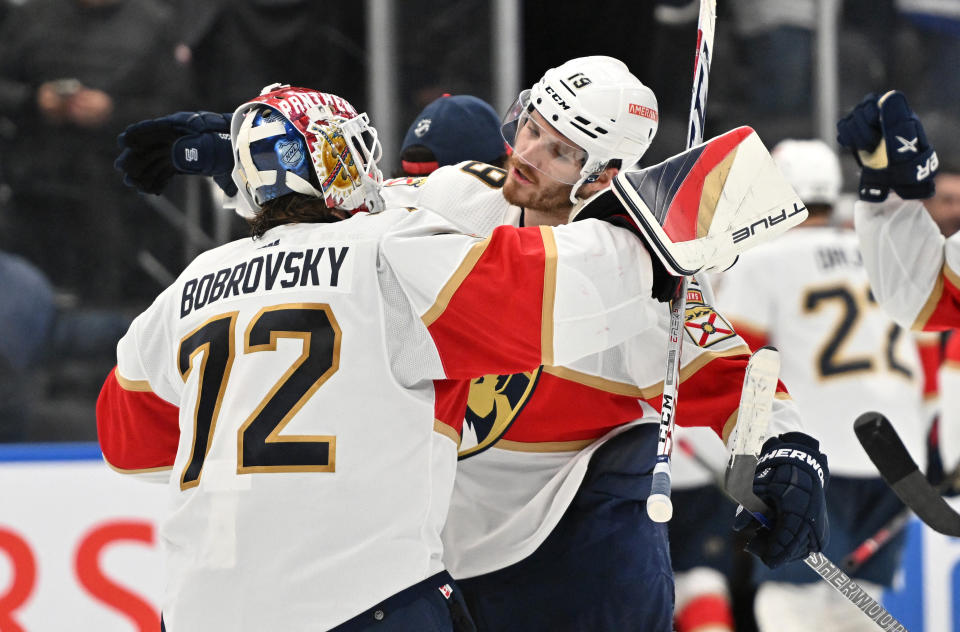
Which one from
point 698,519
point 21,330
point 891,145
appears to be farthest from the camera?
point 698,519

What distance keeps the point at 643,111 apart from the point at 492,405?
1.88ft

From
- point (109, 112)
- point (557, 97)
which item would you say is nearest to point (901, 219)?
point (557, 97)

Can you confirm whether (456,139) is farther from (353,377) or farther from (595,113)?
(353,377)

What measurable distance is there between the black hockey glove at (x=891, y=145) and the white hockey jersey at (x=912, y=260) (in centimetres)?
6

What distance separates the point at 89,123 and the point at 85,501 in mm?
1615

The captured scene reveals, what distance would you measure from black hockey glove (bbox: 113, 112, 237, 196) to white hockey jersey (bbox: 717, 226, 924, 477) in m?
2.12

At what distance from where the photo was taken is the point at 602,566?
2.38m

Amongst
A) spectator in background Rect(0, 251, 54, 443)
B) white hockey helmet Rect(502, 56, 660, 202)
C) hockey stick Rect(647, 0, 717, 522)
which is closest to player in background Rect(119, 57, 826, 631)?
white hockey helmet Rect(502, 56, 660, 202)

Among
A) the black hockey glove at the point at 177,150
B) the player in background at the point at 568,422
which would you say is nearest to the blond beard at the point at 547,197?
the player in background at the point at 568,422

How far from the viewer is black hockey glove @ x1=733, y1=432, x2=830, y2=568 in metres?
1.98

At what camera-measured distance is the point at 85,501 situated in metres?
3.50

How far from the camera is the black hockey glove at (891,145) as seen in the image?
242 cm

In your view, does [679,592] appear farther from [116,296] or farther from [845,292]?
[116,296]

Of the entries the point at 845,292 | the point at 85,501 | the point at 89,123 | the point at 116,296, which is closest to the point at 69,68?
the point at 89,123
